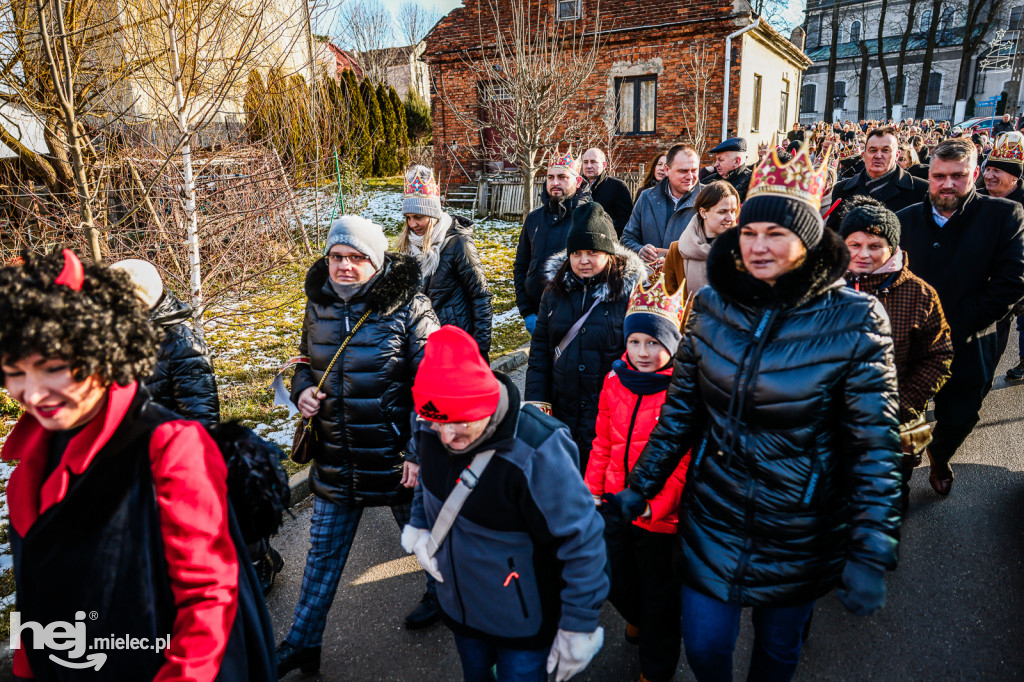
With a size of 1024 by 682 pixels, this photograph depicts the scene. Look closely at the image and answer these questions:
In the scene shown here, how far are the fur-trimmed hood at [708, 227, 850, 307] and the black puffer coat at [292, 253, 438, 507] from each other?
1.45m

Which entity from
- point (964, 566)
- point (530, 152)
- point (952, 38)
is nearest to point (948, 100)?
point (952, 38)

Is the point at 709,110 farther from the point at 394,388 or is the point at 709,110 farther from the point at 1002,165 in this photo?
the point at 394,388

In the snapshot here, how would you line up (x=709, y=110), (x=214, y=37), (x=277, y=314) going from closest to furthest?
(x=214, y=37), (x=277, y=314), (x=709, y=110)

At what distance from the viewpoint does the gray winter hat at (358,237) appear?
2.90 m

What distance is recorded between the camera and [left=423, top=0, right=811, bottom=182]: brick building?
56.1 feet

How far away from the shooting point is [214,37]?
455 centimetres

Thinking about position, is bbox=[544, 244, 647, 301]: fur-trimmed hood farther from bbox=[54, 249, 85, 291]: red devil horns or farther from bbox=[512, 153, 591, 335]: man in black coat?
bbox=[54, 249, 85, 291]: red devil horns

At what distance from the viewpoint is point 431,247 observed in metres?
4.49

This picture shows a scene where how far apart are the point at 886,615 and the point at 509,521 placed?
2.45m

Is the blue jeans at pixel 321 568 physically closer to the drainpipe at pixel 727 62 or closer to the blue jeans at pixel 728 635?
the blue jeans at pixel 728 635

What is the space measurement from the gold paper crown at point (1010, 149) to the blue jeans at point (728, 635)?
538 centimetres

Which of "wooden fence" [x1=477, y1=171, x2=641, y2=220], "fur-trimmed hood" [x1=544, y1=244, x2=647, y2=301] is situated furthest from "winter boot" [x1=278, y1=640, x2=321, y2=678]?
"wooden fence" [x1=477, y1=171, x2=641, y2=220]

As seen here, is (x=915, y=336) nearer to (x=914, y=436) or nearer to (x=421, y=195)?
(x=914, y=436)

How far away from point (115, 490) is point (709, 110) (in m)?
18.6
